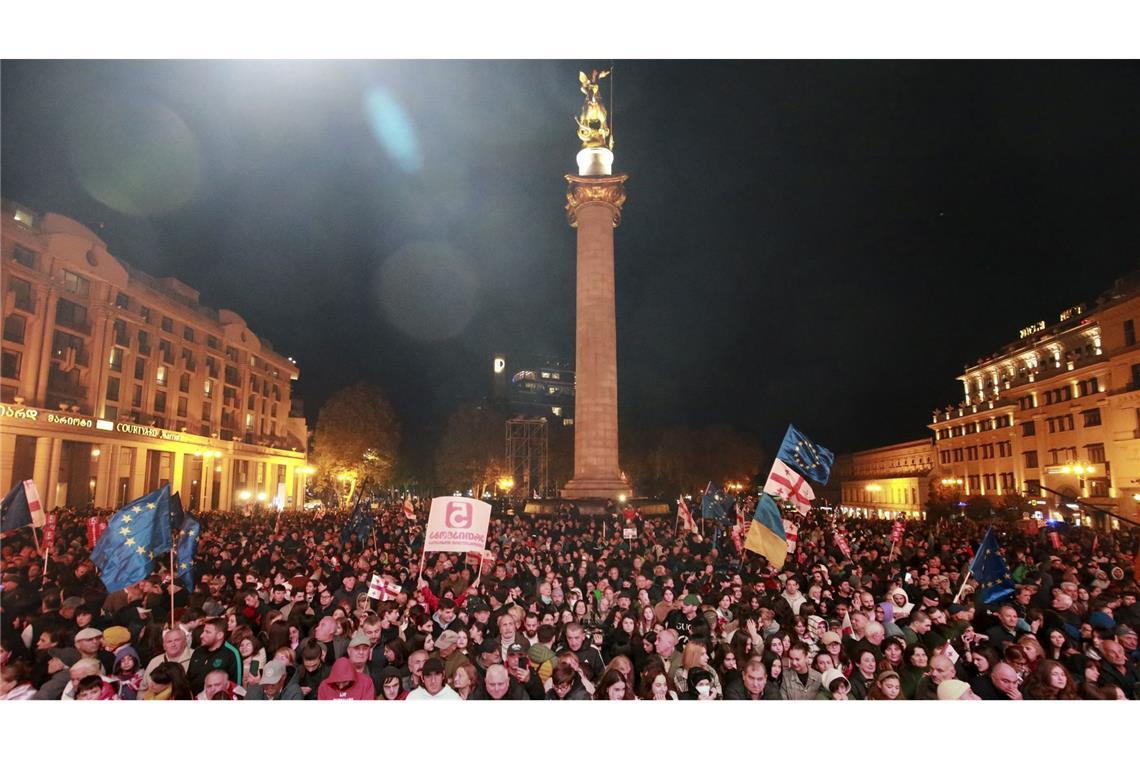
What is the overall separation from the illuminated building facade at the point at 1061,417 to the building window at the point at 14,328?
53.0m

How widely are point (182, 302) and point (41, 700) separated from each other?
54.0 meters

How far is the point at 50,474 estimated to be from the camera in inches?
1362

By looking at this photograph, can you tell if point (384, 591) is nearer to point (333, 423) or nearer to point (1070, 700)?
point (1070, 700)

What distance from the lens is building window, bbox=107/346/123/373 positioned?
43.6m

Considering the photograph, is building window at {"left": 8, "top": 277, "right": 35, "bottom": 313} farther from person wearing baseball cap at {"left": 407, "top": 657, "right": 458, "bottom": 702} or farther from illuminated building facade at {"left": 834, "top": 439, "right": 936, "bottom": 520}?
illuminated building facade at {"left": 834, "top": 439, "right": 936, "bottom": 520}

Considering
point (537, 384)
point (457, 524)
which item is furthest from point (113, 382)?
point (537, 384)

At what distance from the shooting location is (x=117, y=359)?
44156mm

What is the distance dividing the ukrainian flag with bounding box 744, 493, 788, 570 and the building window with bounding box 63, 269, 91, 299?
43369 millimetres

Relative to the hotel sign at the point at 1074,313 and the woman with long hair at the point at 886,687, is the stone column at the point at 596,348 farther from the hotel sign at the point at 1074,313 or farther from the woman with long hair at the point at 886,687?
the hotel sign at the point at 1074,313

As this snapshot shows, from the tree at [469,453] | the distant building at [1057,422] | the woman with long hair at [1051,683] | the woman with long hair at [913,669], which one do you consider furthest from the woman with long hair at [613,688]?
the tree at [469,453]

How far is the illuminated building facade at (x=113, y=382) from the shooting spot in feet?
115

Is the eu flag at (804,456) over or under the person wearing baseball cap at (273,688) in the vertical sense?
over

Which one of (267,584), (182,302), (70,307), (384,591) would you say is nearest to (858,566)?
(384,591)

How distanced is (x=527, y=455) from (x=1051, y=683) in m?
80.3
